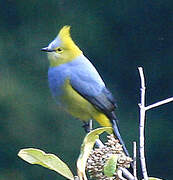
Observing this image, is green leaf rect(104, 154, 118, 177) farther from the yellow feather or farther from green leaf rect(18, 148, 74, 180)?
the yellow feather

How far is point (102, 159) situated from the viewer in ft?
1.74

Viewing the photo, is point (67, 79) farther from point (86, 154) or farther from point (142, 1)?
point (142, 1)

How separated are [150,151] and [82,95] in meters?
1.31

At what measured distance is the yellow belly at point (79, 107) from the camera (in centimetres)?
158

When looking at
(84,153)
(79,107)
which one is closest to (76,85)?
(79,107)

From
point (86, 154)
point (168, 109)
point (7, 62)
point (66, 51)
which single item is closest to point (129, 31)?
point (168, 109)

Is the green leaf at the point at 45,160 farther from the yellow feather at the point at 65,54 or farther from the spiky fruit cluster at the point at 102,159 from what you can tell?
the yellow feather at the point at 65,54

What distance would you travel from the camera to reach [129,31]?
114 inches

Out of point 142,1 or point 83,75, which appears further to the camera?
point 142,1

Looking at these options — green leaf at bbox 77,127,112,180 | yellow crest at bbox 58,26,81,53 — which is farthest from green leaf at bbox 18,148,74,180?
yellow crest at bbox 58,26,81,53

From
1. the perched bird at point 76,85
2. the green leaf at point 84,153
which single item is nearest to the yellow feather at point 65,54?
the perched bird at point 76,85

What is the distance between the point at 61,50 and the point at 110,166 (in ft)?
3.67

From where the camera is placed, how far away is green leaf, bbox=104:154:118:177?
517mm

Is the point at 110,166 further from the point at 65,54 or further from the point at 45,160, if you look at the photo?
the point at 65,54
